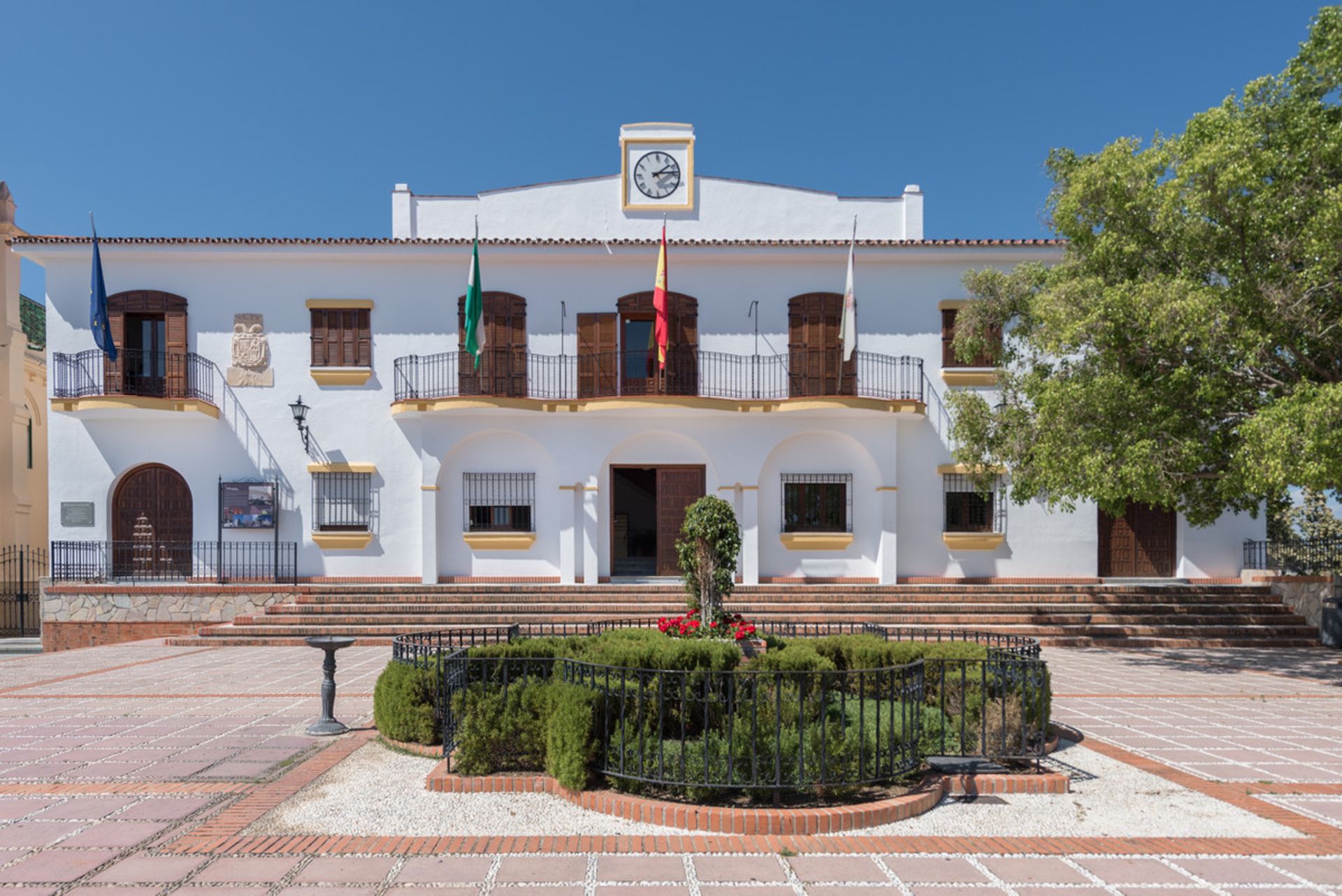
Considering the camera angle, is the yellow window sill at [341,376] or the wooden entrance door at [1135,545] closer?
the yellow window sill at [341,376]

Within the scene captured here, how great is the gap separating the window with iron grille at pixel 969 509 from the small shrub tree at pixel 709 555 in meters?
10.1

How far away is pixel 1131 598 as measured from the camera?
52.9ft

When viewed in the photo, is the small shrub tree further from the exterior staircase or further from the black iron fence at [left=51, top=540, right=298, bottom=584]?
the black iron fence at [left=51, top=540, right=298, bottom=584]

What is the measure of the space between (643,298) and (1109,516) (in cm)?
1199

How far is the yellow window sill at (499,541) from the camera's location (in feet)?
57.8

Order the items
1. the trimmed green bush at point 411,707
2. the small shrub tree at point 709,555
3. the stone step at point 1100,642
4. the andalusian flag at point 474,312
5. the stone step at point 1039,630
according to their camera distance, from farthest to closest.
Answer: the andalusian flag at point 474,312
the stone step at point 1039,630
the stone step at point 1100,642
the small shrub tree at point 709,555
the trimmed green bush at point 411,707

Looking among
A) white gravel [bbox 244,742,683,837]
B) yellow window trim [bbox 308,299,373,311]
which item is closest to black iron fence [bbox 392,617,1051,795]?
white gravel [bbox 244,742,683,837]

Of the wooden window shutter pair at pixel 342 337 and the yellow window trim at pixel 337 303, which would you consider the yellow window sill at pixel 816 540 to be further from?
the yellow window trim at pixel 337 303

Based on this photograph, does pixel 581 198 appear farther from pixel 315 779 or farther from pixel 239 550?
pixel 315 779

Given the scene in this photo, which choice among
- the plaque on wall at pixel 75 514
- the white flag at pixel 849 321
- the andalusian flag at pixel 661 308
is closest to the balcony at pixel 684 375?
the andalusian flag at pixel 661 308

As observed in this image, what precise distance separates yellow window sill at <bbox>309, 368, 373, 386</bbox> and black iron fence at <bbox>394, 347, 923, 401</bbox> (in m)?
0.71

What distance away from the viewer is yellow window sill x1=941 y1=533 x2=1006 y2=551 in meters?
17.7

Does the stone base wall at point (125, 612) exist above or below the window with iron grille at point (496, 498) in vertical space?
below

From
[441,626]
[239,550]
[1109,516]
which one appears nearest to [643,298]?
[441,626]
